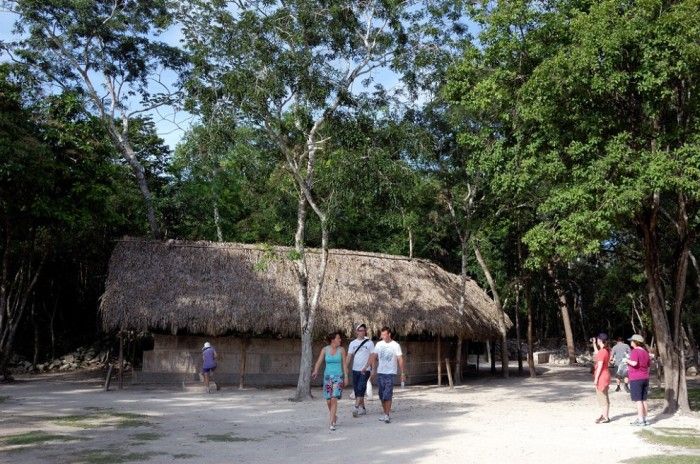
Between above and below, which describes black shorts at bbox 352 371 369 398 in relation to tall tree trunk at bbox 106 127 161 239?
below

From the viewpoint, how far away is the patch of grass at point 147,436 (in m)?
8.57

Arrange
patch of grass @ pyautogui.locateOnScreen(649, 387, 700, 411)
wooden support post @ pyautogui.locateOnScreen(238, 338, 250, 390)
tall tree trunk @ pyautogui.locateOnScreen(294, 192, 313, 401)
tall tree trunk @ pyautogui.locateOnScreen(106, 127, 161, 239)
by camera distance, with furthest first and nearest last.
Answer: tall tree trunk @ pyautogui.locateOnScreen(106, 127, 161, 239) < wooden support post @ pyautogui.locateOnScreen(238, 338, 250, 390) < tall tree trunk @ pyautogui.locateOnScreen(294, 192, 313, 401) < patch of grass @ pyautogui.locateOnScreen(649, 387, 700, 411)

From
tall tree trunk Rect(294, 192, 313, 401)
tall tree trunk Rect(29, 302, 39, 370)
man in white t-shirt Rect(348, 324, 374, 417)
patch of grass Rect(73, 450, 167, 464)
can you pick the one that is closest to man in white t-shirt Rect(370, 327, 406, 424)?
man in white t-shirt Rect(348, 324, 374, 417)

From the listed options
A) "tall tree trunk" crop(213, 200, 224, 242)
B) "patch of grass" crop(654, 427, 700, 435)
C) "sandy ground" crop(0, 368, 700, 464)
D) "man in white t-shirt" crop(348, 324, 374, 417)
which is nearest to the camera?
"sandy ground" crop(0, 368, 700, 464)

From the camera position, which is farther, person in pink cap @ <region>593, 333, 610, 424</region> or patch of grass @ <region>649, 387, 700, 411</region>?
patch of grass @ <region>649, 387, 700, 411</region>

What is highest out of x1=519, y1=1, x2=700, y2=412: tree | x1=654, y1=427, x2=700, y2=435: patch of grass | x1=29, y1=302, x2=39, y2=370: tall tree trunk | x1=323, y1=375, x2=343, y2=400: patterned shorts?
x1=519, y1=1, x2=700, y2=412: tree

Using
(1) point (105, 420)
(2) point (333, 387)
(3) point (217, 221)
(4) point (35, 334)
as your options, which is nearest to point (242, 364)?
(1) point (105, 420)

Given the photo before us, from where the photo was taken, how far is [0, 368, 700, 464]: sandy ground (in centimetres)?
739

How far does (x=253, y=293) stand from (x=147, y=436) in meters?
9.29

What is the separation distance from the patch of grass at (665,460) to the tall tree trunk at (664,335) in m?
4.93

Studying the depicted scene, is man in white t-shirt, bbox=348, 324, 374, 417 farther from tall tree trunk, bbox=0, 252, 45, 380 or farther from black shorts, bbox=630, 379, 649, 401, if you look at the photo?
tall tree trunk, bbox=0, 252, 45, 380

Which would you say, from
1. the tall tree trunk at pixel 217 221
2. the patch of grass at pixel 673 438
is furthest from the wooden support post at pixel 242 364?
the patch of grass at pixel 673 438

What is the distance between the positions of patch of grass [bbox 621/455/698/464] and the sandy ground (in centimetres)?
22

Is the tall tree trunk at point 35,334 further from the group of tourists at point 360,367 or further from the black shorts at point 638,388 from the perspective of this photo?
the black shorts at point 638,388
